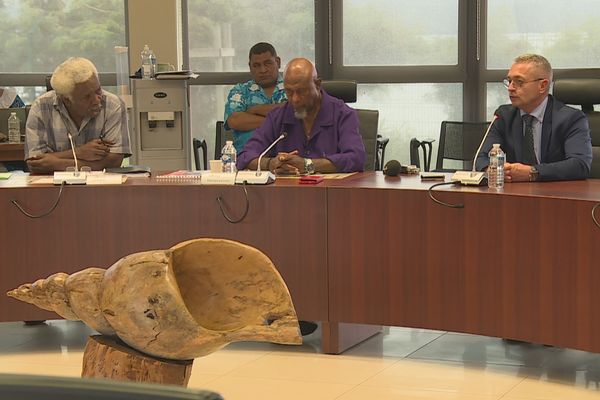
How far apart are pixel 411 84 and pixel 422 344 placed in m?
4.32

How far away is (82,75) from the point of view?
4906mm

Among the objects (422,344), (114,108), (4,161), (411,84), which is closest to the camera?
(422,344)

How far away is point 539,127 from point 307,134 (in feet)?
3.38

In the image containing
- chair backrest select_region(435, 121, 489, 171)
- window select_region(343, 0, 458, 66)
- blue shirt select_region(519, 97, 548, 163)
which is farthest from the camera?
window select_region(343, 0, 458, 66)

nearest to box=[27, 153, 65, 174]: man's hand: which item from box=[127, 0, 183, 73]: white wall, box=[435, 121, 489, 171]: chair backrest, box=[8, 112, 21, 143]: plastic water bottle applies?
box=[8, 112, 21, 143]: plastic water bottle

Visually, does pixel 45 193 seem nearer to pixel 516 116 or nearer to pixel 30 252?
pixel 30 252

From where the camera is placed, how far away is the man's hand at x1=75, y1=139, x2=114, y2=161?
16.2ft

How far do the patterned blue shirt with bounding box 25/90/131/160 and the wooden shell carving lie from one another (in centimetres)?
306

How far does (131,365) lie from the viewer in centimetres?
203

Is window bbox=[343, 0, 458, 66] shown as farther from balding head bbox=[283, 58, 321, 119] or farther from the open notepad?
the open notepad

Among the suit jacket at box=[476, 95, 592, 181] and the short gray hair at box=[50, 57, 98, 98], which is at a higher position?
the short gray hair at box=[50, 57, 98, 98]

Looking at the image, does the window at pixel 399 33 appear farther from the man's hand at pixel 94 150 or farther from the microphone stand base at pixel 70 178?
the microphone stand base at pixel 70 178

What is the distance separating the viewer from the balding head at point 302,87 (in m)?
4.80

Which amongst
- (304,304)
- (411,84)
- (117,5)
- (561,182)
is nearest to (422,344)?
(304,304)
